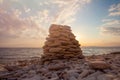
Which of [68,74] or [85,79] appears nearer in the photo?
[85,79]

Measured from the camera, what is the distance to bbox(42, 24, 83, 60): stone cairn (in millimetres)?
15713

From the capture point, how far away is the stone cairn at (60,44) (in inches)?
619

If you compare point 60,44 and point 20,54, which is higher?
point 20,54

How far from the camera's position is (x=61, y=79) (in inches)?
335

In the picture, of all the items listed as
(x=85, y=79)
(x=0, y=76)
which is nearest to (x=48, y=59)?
(x=0, y=76)

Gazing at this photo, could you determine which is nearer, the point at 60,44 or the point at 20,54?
the point at 60,44

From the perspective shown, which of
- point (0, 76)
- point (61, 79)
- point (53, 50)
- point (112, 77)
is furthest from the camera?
point (53, 50)

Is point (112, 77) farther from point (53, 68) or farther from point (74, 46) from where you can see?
point (74, 46)

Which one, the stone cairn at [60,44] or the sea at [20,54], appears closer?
the stone cairn at [60,44]

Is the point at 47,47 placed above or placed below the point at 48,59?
above

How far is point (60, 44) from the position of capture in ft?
52.1

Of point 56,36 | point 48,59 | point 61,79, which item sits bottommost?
point 61,79

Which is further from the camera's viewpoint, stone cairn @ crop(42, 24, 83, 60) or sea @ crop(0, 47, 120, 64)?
sea @ crop(0, 47, 120, 64)

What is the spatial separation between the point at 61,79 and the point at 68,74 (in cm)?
46
